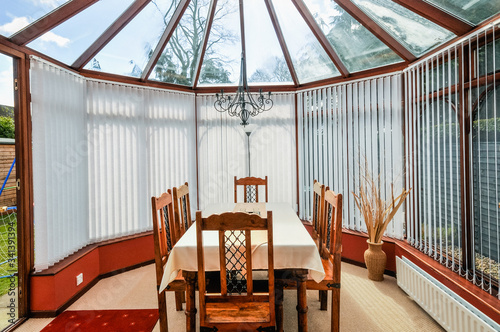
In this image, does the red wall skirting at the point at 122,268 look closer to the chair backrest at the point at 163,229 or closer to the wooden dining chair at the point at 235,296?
the chair backrest at the point at 163,229

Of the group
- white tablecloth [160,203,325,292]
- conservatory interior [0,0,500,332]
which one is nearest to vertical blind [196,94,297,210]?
conservatory interior [0,0,500,332]

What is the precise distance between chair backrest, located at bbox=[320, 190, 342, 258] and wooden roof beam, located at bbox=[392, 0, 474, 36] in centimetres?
178

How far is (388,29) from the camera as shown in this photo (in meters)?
3.09

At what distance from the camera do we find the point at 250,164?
441cm

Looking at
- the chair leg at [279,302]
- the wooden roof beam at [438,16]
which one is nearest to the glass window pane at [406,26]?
the wooden roof beam at [438,16]

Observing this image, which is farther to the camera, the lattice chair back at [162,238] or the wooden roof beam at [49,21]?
the wooden roof beam at [49,21]

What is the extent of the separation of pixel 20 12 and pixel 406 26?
141 inches

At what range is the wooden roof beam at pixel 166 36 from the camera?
329 cm

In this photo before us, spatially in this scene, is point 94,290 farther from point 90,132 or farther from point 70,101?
point 70,101

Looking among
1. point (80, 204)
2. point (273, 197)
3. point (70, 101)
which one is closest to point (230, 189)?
point (273, 197)

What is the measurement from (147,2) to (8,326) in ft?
11.1

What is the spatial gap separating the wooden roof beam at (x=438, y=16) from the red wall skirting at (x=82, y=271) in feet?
12.8

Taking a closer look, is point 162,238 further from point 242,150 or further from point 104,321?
point 242,150

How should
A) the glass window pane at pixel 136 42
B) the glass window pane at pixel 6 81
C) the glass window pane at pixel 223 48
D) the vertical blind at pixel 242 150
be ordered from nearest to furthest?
the glass window pane at pixel 6 81, the glass window pane at pixel 136 42, the glass window pane at pixel 223 48, the vertical blind at pixel 242 150
